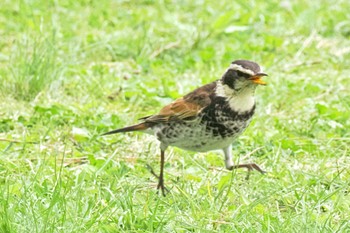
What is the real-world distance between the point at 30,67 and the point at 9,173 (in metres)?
1.83

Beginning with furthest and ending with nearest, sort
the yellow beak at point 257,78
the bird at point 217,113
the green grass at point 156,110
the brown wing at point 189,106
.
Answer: the brown wing at point 189,106, the bird at point 217,113, the yellow beak at point 257,78, the green grass at point 156,110

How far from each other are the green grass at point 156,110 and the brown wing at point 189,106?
1.26 feet

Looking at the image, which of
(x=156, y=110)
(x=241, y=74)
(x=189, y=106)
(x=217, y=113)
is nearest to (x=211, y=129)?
(x=217, y=113)

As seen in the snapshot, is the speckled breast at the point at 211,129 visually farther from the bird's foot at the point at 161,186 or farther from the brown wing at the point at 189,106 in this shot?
the bird's foot at the point at 161,186

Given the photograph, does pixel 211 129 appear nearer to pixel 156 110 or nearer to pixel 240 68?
pixel 240 68

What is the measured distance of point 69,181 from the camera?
569cm

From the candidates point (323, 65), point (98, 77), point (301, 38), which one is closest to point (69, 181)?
point (98, 77)

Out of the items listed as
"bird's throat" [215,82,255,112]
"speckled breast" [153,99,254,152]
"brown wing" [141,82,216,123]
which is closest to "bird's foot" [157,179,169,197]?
"speckled breast" [153,99,254,152]

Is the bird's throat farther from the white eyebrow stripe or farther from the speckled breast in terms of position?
the white eyebrow stripe

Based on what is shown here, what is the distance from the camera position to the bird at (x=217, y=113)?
575cm

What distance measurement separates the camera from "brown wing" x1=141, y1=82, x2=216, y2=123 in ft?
19.4

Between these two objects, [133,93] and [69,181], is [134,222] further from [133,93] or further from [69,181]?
[133,93]

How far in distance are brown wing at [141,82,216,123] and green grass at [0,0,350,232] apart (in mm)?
385

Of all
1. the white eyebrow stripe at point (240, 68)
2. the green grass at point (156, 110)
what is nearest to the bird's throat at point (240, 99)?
the white eyebrow stripe at point (240, 68)
